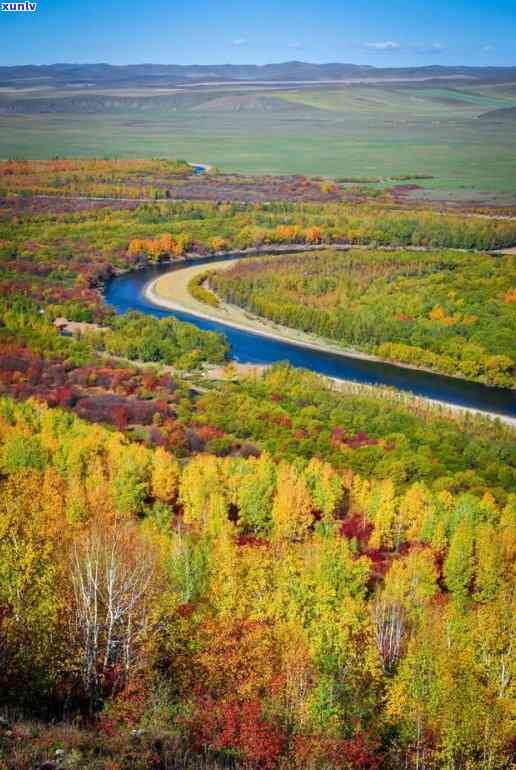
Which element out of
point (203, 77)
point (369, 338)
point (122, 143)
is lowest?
point (369, 338)

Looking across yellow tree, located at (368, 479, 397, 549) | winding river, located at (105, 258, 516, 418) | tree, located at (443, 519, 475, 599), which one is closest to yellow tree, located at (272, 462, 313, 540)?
yellow tree, located at (368, 479, 397, 549)

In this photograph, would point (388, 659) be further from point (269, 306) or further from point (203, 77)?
point (203, 77)

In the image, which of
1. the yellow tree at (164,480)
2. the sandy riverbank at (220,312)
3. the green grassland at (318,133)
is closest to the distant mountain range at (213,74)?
the green grassland at (318,133)

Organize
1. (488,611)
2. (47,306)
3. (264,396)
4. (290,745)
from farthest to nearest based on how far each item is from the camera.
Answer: (47,306)
(264,396)
(488,611)
(290,745)

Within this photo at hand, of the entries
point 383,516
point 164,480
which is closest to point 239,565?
point 383,516

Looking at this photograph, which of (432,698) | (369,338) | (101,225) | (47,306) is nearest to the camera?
(432,698)

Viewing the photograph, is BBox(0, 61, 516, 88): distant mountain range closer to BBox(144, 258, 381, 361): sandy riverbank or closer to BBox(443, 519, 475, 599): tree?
BBox(144, 258, 381, 361): sandy riverbank

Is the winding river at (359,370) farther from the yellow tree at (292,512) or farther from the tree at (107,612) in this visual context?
the tree at (107,612)

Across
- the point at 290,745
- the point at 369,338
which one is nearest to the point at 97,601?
the point at 290,745
